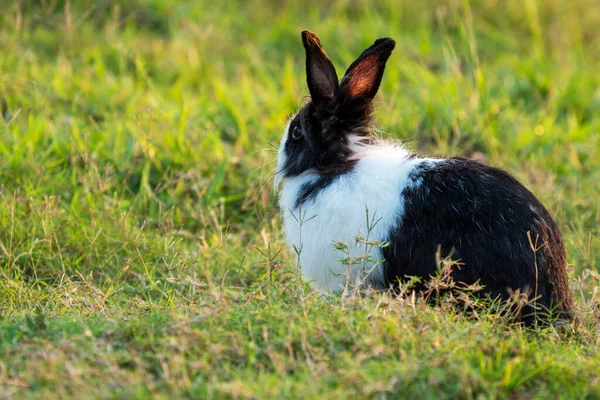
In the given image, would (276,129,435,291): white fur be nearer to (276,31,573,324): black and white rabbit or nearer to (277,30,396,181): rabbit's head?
(276,31,573,324): black and white rabbit

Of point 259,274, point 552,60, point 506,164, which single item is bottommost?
point 259,274

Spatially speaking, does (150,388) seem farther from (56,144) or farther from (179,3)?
(179,3)

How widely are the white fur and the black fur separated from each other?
0.06 m

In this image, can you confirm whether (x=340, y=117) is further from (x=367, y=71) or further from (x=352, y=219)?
(x=352, y=219)

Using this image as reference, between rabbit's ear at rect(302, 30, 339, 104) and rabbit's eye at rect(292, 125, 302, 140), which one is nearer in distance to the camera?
rabbit's ear at rect(302, 30, 339, 104)

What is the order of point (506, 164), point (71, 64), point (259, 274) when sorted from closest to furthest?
point (259, 274) < point (506, 164) < point (71, 64)

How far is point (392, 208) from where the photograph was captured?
3414mm

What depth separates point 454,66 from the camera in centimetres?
546

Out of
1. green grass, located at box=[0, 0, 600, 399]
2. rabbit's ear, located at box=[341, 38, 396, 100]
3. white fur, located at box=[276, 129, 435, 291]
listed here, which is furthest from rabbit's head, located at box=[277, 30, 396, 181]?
green grass, located at box=[0, 0, 600, 399]

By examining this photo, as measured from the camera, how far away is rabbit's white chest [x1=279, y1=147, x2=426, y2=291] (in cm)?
340

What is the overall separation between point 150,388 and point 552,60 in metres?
5.28

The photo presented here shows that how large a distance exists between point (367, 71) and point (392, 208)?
0.65 metres

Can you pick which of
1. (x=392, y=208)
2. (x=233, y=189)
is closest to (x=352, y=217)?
(x=392, y=208)

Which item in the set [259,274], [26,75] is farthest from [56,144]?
[259,274]
